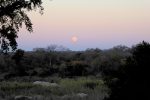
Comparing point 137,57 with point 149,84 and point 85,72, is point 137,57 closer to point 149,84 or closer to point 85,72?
point 149,84

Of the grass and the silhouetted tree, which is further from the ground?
the silhouetted tree

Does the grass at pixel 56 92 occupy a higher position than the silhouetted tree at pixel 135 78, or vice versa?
the silhouetted tree at pixel 135 78

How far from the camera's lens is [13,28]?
17.2 metres

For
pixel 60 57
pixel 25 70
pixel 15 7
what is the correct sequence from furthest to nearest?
pixel 60 57
pixel 25 70
pixel 15 7

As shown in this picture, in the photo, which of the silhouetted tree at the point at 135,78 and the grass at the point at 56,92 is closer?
the silhouetted tree at the point at 135,78

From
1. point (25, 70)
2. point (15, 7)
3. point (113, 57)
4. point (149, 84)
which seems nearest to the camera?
point (149, 84)

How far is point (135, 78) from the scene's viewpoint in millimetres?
9297

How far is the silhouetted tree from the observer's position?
901 cm

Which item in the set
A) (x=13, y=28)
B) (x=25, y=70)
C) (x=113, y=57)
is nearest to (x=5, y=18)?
(x=13, y=28)

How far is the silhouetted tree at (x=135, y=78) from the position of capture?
9008 millimetres

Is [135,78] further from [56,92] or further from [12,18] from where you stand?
[56,92]

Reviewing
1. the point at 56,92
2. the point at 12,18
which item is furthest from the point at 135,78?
the point at 56,92

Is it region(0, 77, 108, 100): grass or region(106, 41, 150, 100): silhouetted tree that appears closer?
region(106, 41, 150, 100): silhouetted tree

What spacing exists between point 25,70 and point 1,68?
855 centimetres
